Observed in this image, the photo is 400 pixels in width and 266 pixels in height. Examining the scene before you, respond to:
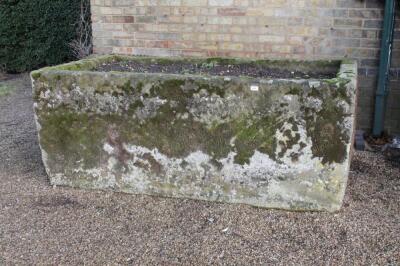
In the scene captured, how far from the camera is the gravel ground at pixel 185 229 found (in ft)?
9.13

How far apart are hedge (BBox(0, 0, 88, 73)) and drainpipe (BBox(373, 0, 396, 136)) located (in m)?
5.93

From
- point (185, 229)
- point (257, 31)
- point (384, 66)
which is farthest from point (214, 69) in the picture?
point (384, 66)

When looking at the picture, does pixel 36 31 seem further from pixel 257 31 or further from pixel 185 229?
pixel 185 229

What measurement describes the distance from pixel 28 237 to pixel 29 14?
6.86 meters

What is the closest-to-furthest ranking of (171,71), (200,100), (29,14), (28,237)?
1. (28,237)
2. (200,100)
3. (171,71)
4. (29,14)

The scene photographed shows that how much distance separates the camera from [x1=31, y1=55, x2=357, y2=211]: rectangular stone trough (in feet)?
10.2

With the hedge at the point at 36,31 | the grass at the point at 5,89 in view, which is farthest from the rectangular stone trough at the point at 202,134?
the hedge at the point at 36,31

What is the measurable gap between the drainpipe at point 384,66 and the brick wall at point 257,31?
0.07 m

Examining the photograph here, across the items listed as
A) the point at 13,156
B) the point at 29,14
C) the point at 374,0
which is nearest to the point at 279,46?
the point at 374,0

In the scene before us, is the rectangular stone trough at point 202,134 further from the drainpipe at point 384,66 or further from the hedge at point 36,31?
the hedge at point 36,31

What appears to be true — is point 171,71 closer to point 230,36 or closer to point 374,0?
point 230,36

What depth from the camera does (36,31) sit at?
29.5 feet

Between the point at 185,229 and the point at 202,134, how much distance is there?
0.68 m

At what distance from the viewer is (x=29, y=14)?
8859mm
